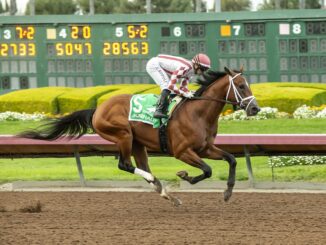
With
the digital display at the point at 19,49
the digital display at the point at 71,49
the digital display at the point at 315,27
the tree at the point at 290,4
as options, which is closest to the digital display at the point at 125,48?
the digital display at the point at 71,49

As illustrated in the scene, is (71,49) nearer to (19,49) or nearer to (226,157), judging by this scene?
(19,49)

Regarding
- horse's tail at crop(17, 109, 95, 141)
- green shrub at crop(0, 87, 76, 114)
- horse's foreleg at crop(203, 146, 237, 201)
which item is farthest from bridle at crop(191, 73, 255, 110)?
green shrub at crop(0, 87, 76, 114)

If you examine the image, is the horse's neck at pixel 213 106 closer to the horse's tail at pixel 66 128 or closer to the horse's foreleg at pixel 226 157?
the horse's foreleg at pixel 226 157

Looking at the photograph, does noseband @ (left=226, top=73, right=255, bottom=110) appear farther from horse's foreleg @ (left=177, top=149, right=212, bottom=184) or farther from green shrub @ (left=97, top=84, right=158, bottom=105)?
green shrub @ (left=97, top=84, right=158, bottom=105)

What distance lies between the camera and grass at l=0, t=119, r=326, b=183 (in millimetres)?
12781

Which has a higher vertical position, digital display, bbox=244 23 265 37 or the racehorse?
digital display, bbox=244 23 265 37

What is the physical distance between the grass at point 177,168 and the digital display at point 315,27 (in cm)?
228

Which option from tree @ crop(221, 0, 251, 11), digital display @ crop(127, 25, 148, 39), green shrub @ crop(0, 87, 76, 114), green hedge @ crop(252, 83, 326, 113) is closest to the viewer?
green hedge @ crop(252, 83, 326, 113)

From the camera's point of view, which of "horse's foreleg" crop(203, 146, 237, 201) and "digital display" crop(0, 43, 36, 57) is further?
"digital display" crop(0, 43, 36, 57)

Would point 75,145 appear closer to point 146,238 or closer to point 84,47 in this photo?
point 146,238

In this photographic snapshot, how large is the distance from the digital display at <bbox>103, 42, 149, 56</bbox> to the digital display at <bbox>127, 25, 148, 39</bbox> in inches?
6.0

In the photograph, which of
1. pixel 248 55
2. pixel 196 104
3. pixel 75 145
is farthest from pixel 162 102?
pixel 248 55

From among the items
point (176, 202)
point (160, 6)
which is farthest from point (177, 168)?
point (160, 6)

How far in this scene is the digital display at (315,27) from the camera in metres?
19.6
